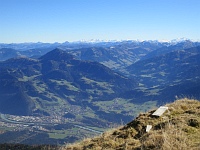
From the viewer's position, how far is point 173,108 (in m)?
14.8

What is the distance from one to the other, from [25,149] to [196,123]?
547 inches

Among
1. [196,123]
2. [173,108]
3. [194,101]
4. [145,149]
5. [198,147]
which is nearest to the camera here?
[198,147]

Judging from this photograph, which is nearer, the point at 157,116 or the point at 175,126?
the point at 175,126

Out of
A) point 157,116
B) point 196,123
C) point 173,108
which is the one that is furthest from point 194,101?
point 196,123

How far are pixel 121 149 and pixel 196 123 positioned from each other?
3320 mm

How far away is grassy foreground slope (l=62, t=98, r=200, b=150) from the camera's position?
31.7 feet

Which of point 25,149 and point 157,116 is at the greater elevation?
point 157,116

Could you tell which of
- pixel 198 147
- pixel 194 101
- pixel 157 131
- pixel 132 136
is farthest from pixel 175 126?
pixel 194 101

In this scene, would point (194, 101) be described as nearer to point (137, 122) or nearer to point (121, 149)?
point (137, 122)

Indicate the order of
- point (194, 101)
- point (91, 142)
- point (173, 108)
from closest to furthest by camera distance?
point (91, 142) → point (173, 108) → point (194, 101)

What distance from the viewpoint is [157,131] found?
37.5 feet

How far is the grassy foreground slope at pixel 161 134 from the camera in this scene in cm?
966

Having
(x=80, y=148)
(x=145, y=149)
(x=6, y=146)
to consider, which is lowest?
(x=6, y=146)

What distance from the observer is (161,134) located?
1076 centimetres
